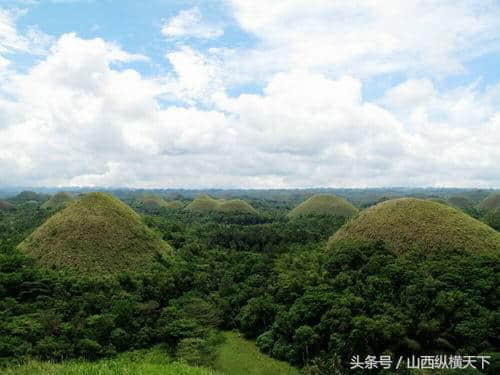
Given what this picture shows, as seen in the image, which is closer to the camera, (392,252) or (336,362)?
(336,362)

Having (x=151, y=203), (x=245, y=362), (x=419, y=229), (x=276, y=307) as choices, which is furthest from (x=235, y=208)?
(x=245, y=362)

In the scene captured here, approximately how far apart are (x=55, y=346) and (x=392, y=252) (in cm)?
1905

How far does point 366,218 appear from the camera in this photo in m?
31.1

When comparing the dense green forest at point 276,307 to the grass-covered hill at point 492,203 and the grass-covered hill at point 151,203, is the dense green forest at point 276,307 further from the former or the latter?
the grass-covered hill at point 492,203

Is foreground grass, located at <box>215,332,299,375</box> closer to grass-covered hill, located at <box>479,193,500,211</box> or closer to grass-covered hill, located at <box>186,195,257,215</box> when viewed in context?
grass-covered hill, located at <box>186,195,257,215</box>

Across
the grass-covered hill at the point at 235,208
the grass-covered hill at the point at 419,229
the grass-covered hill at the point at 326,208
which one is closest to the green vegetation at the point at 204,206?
the grass-covered hill at the point at 235,208

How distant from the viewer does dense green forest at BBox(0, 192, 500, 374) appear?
16.2 m

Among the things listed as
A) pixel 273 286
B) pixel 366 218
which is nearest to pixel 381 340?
pixel 273 286

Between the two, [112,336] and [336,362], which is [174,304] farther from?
[336,362]

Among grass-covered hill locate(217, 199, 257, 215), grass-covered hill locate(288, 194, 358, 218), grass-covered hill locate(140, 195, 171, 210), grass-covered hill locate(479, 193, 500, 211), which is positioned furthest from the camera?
grass-covered hill locate(140, 195, 171, 210)

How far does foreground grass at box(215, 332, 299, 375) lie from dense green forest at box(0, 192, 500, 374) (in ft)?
1.08

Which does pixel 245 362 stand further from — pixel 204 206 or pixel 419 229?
pixel 204 206

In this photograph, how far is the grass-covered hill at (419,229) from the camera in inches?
1012

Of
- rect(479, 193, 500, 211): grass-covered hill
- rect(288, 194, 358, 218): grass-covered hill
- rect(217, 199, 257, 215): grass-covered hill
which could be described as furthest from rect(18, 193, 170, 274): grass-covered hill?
rect(479, 193, 500, 211): grass-covered hill
